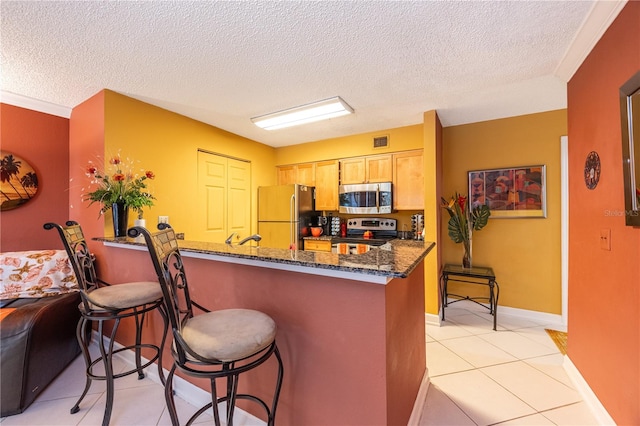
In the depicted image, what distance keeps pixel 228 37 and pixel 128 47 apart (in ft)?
2.52

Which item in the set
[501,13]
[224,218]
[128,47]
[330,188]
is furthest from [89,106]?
[501,13]

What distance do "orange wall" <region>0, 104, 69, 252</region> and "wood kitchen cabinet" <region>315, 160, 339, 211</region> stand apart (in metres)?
3.18

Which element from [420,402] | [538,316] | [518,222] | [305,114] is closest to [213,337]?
[420,402]

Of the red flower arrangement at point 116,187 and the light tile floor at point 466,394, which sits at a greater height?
the red flower arrangement at point 116,187

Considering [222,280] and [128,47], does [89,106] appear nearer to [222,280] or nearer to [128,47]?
[128,47]

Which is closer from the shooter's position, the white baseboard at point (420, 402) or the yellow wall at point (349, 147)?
the white baseboard at point (420, 402)

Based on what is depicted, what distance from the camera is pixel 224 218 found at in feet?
12.4

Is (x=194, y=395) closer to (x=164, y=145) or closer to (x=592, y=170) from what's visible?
(x=164, y=145)

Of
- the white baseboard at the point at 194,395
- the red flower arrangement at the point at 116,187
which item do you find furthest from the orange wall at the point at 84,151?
the white baseboard at the point at 194,395

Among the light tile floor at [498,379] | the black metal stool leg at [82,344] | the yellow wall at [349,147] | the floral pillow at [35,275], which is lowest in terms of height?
the light tile floor at [498,379]

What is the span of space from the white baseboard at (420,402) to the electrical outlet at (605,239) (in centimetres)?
141

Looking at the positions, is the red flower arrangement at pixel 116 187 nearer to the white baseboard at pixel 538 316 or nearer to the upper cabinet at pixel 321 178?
the upper cabinet at pixel 321 178

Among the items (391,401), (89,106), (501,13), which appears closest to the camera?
(391,401)

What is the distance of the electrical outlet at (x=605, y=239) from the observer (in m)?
1.56
